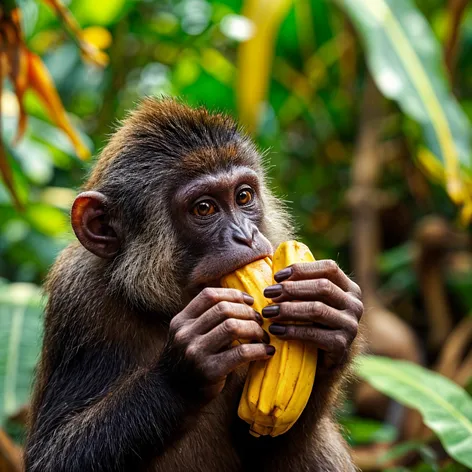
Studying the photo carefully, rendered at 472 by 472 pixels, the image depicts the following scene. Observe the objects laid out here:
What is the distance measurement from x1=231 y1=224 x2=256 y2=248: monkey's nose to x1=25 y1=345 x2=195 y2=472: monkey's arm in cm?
58

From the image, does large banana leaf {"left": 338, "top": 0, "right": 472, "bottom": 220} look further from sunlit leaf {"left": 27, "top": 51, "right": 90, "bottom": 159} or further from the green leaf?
sunlit leaf {"left": 27, "top": 51, "right": 90, "bottom": 159}

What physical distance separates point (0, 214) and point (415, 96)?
3.76 m

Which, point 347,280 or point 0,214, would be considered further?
point 0,214

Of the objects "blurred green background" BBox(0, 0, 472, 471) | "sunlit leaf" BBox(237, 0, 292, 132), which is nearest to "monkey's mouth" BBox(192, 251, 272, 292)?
"blurred green background" BBox(0, 0, 472, 471)

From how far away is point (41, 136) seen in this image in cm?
700

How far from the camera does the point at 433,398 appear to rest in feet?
14.1

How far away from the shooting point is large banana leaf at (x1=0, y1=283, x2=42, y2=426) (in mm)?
4785

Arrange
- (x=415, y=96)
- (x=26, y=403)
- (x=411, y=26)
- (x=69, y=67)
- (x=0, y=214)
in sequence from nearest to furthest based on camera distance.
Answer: (x=26, y=403)
(x=415, y=96)
(x=411, y=26)
(x=0, y=214)
(x=69, y=67)

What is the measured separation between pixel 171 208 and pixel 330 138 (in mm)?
6166

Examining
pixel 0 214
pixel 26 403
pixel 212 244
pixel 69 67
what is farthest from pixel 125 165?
pixel 69 67

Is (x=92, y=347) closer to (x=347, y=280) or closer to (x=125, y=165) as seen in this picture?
(x=125, y=165)

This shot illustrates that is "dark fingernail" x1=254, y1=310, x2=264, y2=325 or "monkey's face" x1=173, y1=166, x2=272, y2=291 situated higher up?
"monkey's face" x1=173, y1=166, x2=272, y2=291

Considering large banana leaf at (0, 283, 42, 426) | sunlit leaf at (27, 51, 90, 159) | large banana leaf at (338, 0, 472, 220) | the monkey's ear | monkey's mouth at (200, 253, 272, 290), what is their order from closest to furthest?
monkey's mouth at (200, 253, 272, 290), the monkey's ear, large banana leaf at (0, 283, 42, 426), sunlit leaf at (27, 51, 90, 159), large banana leaf at (338, 0, 472, 220)

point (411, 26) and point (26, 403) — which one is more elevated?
point (411, 26)
